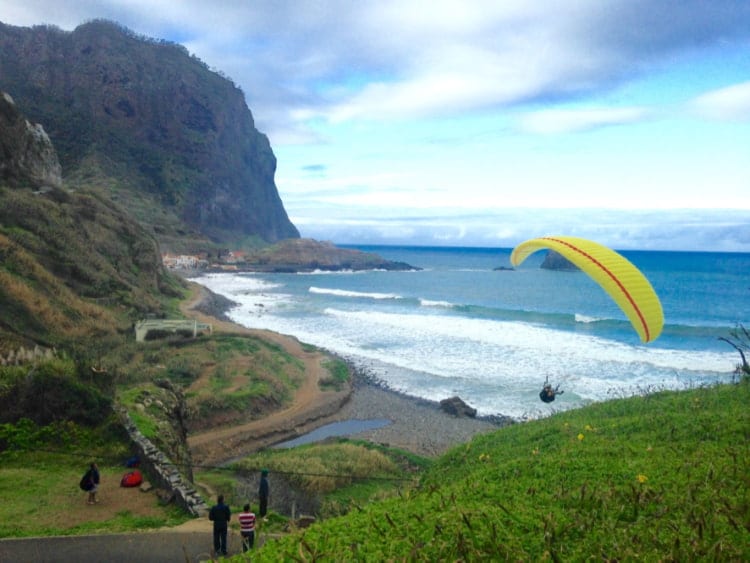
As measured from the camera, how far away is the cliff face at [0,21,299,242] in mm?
97688

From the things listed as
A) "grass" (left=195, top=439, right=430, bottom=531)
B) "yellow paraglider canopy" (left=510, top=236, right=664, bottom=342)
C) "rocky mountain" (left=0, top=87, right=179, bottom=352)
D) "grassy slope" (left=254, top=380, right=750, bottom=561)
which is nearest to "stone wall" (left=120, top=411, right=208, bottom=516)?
"grass" (left=195, top=439, right=430, bottom=531)

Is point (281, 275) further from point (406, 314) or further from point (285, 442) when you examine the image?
point (285, 442)

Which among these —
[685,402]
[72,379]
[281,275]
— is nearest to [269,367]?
[72,379]

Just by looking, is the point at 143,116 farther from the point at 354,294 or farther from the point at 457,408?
the point at 457,408

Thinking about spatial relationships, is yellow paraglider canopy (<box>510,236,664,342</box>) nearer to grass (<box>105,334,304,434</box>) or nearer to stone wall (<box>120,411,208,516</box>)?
stone wall (<box>120,411,208,516</box>)

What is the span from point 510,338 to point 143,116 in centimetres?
10124

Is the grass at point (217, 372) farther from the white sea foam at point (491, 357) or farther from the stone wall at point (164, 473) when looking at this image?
the stone wall at point (164, 473)

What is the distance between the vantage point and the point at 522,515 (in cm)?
479

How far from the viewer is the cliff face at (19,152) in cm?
2823

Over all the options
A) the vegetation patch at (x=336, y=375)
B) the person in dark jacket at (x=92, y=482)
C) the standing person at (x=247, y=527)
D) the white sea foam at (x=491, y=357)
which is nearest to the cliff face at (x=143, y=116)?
the white sea foam at (x=491, y=357)

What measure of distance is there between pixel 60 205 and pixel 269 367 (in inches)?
617

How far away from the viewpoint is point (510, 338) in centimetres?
3588

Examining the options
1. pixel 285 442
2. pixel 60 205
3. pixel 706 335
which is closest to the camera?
pixel 285 442

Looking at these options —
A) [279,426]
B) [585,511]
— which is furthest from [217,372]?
[585,511]
